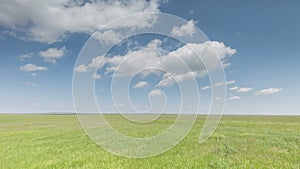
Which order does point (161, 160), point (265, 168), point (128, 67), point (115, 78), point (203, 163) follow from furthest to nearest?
point (128, 67) < point (115, 78) < point (161, 160) < point (203, 163) < point (265, 168)

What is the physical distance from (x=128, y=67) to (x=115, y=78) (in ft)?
3.87

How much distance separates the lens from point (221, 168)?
9.45m

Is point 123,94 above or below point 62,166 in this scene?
above

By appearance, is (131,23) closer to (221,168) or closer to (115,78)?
(115,78)

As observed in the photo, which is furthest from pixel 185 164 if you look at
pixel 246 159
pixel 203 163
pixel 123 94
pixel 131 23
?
pixel 131 23

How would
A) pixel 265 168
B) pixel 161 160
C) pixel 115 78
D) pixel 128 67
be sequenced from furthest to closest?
pixel 128 67 < pixel 115 78 < pixel 161 160 < pixel 265 168

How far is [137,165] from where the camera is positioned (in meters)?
10.6

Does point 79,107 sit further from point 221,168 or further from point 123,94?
point 221,168

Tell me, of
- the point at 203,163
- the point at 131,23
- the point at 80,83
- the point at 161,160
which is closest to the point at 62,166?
the point at 80,83

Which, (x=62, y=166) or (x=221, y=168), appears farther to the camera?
(x=62, y=166)

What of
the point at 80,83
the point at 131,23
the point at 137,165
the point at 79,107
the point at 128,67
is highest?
the point at 131,23

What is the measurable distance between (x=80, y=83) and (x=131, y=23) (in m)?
3.94

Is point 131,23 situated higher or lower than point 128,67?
higher

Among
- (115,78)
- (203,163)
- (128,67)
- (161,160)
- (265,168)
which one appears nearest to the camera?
(265,168)
